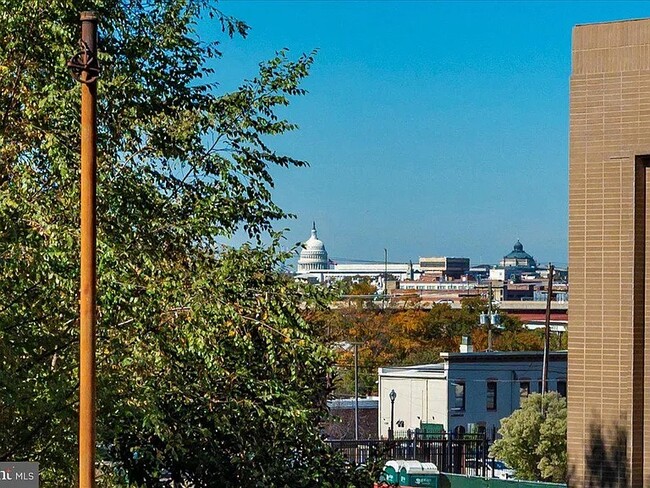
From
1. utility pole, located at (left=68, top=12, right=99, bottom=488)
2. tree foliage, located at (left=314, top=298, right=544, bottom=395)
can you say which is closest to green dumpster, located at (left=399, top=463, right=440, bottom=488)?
utility pole, located at (left=68, top=12, right=99, bottom=488)

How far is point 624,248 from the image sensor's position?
13.9m

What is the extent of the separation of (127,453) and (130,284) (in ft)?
11.7

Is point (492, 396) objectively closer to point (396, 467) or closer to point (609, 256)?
point (396, 467)

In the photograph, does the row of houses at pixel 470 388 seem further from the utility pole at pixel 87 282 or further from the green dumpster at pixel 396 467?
the utility pole at pixel 87 282

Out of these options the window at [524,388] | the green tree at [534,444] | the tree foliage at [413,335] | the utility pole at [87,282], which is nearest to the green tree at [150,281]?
the utility pole at [87,282]

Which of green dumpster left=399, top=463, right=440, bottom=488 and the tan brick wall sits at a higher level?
the tan brick wall

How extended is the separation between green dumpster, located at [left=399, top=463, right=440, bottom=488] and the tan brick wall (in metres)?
17.7

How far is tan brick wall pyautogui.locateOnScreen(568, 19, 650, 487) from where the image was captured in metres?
13.9

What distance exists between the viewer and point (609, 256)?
14.0 meters

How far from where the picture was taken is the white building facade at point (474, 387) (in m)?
50.5

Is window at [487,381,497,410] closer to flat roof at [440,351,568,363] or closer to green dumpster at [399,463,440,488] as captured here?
flat roof at [440,351,568,363]

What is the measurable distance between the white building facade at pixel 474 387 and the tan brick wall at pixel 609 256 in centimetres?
3565

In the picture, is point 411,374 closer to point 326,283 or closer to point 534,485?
point 534,485

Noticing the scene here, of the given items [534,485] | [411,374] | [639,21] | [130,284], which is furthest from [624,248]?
[411,374]
